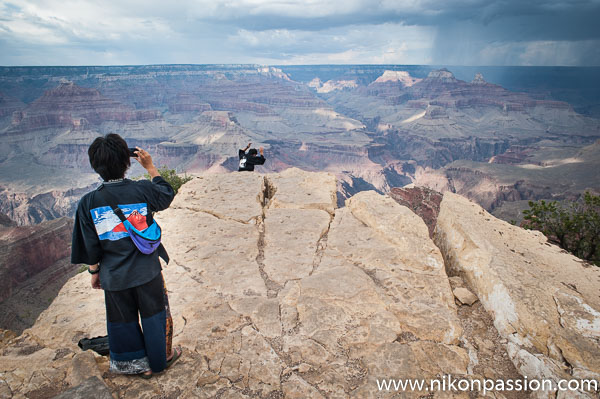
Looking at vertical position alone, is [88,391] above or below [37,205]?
above

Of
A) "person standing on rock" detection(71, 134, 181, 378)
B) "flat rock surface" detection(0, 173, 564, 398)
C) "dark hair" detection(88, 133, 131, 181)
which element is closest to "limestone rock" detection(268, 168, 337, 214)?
"flat rock surface" detection(0, 173, 564, 398)

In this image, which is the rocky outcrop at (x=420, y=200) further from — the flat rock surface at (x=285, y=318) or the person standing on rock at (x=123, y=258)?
the person standing on rock at (x=123, y=258)

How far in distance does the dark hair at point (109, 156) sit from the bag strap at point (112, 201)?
0.10 meters

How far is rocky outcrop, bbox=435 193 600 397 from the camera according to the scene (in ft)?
9.30

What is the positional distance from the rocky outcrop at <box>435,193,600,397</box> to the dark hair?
12.4ft

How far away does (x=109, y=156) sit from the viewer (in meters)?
2.27

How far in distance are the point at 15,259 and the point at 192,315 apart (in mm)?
30004

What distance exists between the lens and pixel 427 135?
110250 millimetres

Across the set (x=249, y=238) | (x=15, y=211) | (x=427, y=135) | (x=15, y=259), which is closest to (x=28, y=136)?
(x=15, y=211)

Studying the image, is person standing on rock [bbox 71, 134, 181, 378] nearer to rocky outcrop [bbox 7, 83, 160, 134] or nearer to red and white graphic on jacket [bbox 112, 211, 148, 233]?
red and white graphic on jacket [bbox 112, 211, 148, 233]

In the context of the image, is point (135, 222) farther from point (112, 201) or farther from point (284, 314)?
point (284, 314)

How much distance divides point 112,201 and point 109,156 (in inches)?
12.6

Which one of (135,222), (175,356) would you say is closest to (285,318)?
(175,356)

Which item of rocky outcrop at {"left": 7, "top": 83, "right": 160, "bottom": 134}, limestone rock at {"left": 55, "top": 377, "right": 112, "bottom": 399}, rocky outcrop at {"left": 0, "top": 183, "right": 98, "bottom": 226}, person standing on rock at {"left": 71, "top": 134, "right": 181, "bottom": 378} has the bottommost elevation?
rocky outcrop at {"left": 0, "top": 183, "right": 98, "bottom": 226}
